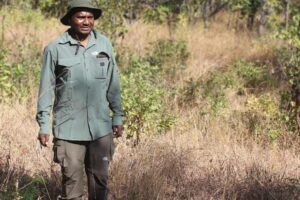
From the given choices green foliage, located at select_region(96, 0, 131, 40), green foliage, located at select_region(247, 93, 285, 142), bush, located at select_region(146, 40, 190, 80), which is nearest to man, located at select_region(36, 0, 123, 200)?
green foliage, located at select_region(247, 93, 285, 142)

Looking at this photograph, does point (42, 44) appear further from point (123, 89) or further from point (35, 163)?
point (35, 163)

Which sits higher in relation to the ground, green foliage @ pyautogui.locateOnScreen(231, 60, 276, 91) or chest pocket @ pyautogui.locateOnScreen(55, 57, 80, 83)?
chest pocket @ pyautogui.locateOnScreen(55, 57, 80, 83)

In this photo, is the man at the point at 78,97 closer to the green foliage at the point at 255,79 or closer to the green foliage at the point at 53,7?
the green foliage at the point at 255,79

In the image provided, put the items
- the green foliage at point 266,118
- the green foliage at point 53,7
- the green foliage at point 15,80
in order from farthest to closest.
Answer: the green foliage at point 53,7, the green foliage at point 15,80, the green foliage at point 266,118

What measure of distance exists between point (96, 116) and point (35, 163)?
4.58 feet

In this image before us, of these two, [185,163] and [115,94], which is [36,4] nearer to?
[185,163]

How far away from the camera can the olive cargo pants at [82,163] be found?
338 centimetres

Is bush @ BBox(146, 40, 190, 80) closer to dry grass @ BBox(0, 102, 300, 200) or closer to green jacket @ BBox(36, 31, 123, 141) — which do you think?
dry grass @ BBox(0, 102, 300, 200)

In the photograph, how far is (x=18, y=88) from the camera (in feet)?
21.2

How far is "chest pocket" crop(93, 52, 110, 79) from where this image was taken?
334cm

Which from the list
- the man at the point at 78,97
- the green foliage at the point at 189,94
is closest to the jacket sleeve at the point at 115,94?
the man at the point at 78,97

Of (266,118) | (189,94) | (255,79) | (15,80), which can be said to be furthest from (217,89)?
(15,80)

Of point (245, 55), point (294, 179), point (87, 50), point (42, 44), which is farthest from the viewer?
point (245, 55)

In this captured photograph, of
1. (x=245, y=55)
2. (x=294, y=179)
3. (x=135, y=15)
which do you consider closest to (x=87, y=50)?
(x=294, y=179)
